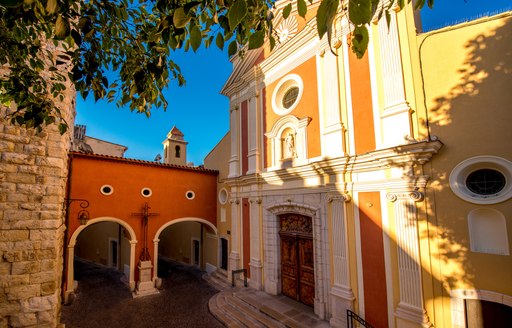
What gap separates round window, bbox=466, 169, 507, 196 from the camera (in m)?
5.13

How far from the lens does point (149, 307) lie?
9.08 m

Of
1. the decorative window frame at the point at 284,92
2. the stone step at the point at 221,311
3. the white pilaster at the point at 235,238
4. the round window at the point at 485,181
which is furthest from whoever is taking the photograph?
the white pilaster at the point at 235,238

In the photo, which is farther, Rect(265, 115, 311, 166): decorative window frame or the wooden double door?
Rect(265, 115, 311, 166): decorative window frame

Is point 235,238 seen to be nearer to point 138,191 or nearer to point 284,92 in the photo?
point 138,191

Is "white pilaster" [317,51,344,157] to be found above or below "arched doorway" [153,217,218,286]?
above

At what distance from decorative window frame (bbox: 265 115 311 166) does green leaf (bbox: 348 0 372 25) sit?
7286 mm

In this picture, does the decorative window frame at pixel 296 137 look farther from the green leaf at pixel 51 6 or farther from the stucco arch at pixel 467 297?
the green leaf at pixel 51 6

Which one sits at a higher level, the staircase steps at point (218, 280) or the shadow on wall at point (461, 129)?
the shadow on wall at point (461, 129)

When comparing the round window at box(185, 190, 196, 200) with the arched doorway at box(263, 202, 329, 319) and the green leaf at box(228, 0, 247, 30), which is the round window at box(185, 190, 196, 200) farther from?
the green leaf at box(228, 0, 247, 30)

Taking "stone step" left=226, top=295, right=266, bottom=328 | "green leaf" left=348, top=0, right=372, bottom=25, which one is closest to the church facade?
"stone step" left=226, top=295, right=266, bottom=328

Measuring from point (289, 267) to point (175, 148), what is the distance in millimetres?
15072

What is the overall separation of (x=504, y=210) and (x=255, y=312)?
6.72m

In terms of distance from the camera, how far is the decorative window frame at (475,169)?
4.91 metres

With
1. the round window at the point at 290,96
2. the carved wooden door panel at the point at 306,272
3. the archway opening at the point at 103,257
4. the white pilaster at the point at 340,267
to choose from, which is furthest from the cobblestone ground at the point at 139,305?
the round window at the point at 290,96
